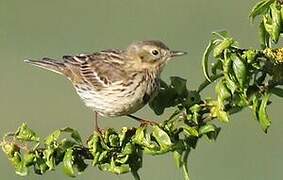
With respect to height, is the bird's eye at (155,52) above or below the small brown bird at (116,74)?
above

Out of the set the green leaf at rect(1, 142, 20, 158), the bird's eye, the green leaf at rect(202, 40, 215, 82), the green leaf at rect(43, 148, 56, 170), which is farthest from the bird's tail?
the green leaf at rect(202, 40, 215, 82)

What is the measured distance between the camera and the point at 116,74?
614 centimetres

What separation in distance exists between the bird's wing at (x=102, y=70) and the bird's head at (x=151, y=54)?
84 mm

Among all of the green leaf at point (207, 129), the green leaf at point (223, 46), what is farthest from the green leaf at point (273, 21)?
the green leaf at point (207, 129)

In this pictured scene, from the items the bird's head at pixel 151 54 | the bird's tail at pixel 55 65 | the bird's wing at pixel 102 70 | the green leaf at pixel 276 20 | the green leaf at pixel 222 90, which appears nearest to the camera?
the green leaf at pixel 276 20

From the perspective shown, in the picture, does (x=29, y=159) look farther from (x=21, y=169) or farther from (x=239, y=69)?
(x=239, y=69)

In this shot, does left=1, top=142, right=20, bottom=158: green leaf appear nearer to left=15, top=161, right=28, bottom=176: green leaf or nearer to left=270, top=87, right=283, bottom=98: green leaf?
left=15, top=161, right=28, bottom=176: green leaf

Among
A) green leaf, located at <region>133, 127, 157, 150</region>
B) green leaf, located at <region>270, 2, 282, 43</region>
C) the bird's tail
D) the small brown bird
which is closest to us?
green leaf, located at <region>270, 2, 282, 43</region>

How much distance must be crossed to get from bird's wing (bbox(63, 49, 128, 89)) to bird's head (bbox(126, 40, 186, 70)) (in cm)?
8

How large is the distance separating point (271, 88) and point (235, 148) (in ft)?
15.9

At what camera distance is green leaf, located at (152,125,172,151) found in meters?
3.64

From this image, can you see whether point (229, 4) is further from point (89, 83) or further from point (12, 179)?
point (89, 83)

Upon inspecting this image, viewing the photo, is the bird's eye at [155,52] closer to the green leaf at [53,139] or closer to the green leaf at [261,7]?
the green leaf at [53,139]

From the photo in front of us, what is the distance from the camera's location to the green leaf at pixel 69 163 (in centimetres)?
381
